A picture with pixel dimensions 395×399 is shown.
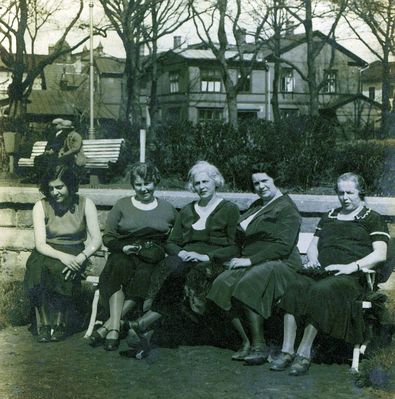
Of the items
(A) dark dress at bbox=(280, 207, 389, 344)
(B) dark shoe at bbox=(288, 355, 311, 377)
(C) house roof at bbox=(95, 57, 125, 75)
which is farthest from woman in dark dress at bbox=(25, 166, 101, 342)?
(C) house roof at bbox=(95, 57, 125, 75)

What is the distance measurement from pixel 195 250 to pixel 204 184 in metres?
0.48

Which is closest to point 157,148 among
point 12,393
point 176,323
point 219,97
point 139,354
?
point 176,323

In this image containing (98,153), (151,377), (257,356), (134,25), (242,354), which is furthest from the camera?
(134,25)

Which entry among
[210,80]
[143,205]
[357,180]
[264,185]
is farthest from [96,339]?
[210,80]

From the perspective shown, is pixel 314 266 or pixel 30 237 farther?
pixel 30 237

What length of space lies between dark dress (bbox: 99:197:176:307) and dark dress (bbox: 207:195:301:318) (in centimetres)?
55

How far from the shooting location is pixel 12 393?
3.69 m

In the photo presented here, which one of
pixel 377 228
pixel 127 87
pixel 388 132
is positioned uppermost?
pixel 127 87

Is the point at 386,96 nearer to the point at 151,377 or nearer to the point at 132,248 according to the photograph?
the point at 132,248

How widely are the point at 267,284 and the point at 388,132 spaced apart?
528 centimetres

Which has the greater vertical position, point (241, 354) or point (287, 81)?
point (287, 81)

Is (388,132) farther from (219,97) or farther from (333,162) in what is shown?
(219,97)

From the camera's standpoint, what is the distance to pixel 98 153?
428 inches

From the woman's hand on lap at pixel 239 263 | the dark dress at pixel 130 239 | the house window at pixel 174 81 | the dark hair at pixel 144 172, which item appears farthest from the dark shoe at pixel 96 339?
the house window at pixel 174 81
